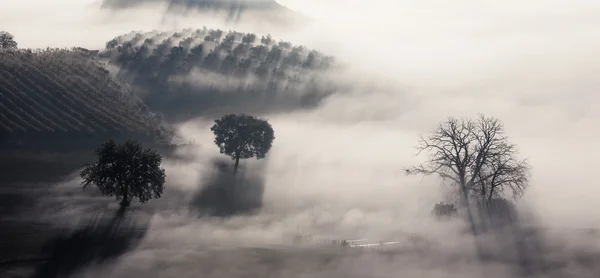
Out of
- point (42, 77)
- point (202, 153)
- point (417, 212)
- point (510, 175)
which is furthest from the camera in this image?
point (42, 77)

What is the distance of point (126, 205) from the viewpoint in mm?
97938

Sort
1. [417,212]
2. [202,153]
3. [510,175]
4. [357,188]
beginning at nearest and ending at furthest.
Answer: [510,175] < [417,212] < [357,188] < [202,153]

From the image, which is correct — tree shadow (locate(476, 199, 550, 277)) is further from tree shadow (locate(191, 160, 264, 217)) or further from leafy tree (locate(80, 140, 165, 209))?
leafy tree (locate(80, 140, 165, 209))

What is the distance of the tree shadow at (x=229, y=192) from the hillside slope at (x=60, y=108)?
107 ft

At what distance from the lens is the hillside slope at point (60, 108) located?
13988 centimetres

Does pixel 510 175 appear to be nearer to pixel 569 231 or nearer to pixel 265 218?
pixel 569 231

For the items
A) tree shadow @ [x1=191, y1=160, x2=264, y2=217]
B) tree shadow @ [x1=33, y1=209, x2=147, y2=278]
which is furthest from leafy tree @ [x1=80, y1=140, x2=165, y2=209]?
tree shadow @ [x1=191, y1=160, x2=264, y2=217]

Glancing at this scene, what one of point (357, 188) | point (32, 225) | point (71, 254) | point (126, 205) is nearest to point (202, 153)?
point (357, 188)

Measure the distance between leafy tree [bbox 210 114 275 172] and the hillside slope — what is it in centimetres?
2338

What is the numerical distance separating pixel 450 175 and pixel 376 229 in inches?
632

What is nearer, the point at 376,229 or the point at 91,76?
the point at 376,229

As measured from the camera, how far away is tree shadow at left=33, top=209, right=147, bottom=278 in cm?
6844

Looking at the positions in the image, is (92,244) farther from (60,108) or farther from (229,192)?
(60,108)

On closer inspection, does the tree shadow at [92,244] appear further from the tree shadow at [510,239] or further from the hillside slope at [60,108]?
the hillside slope at [60,108]
